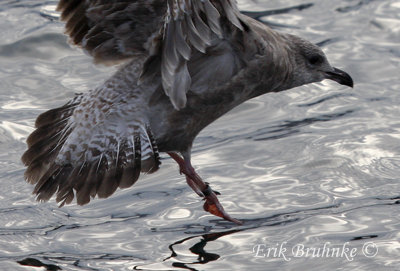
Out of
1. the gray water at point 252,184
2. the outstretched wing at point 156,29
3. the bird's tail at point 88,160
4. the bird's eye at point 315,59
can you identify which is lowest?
the gray water at point 252,184

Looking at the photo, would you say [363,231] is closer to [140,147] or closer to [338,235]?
[338,235]

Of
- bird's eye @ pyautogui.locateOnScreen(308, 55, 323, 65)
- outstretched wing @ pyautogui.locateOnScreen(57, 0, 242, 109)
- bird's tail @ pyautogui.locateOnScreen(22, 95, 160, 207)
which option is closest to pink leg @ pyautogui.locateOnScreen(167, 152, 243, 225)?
bird's tail @ pyautogui.locateOnScreen(22, 95, 160, 207)

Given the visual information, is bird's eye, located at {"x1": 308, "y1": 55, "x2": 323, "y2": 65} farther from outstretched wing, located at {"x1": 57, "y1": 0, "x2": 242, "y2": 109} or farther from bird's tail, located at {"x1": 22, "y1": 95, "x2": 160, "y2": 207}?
bird's tail, located at {"x1": 22, "y1": 95, "x2": 160, "y2": 207}

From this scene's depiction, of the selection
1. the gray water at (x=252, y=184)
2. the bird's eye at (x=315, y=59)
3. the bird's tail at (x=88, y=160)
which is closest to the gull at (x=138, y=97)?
the bird's tail at (x=88, y=160)

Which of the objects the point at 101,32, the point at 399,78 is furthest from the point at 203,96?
the point at 399,78

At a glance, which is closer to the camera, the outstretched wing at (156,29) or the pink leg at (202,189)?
the outstretched wing at (156,29)

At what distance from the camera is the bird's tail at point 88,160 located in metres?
5.21

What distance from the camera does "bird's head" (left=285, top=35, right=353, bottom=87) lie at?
19.9 feet

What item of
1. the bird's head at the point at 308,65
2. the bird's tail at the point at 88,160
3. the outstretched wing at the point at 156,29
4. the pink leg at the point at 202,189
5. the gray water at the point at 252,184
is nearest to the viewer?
the outstretched wing at the point at 156,29

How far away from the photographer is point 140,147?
17.3 ft

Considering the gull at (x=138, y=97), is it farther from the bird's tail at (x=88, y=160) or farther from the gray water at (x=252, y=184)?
the gray water at (x=252, y=184)

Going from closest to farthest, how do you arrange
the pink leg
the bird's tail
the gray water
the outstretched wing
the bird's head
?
the outstretched wing → the gray water → the bird's tail → the pink leg → the bird's head

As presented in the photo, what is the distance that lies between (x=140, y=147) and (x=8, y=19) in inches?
164

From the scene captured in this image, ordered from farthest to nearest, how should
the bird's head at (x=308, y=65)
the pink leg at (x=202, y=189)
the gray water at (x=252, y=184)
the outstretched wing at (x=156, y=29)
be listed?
the bird's head at (x=308, y=65), the pink leg at (x=202, y=189), the gray water at (x=252, y=184), the outstretched wing at (x=156, y=29)
